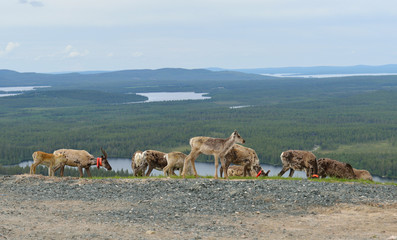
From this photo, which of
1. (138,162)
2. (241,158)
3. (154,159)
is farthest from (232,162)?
(138,162)

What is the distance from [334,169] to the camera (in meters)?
28.8

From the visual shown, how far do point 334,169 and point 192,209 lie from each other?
46.5 ft

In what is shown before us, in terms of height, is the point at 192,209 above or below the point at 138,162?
above

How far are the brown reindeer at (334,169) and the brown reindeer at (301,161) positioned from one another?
378mm

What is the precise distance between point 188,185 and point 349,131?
141 metres

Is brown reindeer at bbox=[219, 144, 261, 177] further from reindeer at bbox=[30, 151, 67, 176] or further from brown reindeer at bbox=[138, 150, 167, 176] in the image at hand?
reindeer at bbox=[30, 151, 67, 176]

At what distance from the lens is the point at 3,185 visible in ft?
72.5

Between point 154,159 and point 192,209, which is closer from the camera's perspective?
point 192,209

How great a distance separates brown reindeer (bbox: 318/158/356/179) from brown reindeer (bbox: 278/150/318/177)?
0.38 m

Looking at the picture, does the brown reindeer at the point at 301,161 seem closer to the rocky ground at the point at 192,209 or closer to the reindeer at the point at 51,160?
the rocky ground at the point at 192,209

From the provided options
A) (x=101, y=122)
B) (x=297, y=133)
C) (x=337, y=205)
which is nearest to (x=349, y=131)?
(x=297, y=133)

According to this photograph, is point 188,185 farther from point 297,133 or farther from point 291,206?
point 297,133

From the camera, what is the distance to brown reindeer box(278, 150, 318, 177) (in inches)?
1159

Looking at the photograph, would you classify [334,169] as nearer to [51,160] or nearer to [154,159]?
[154,159]
